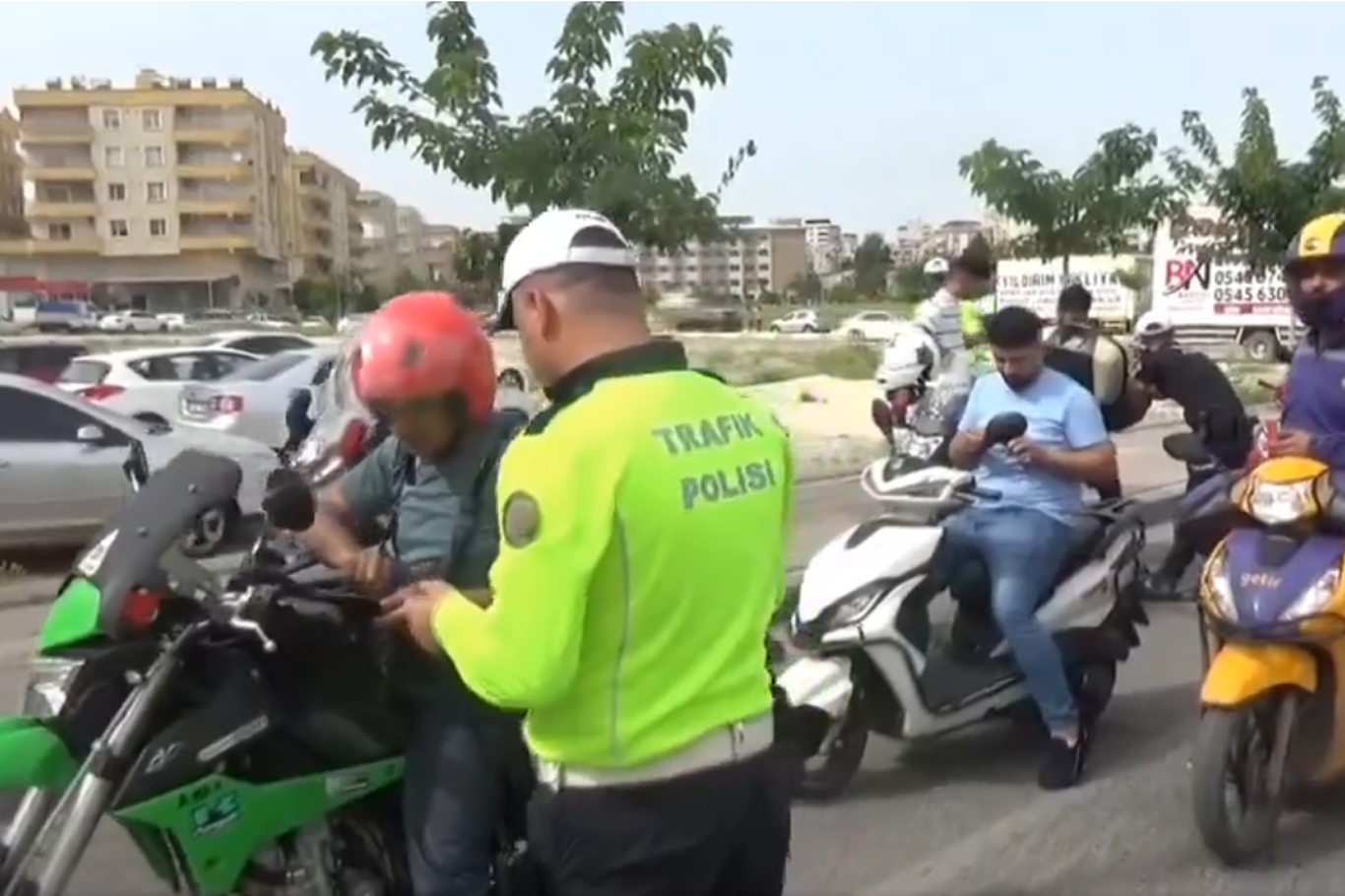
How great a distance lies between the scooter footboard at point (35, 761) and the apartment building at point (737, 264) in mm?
1343

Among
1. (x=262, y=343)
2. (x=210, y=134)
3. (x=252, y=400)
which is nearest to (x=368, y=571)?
(x=252, y=400)

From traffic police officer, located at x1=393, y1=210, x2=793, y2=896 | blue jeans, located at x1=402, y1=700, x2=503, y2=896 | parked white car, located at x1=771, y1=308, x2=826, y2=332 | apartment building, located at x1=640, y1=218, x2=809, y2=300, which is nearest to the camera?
traffic police officer, located at x1=393, y1=210, x2=793, y2=896

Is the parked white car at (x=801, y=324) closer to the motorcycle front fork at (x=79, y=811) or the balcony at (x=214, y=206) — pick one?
the balcony at (x=214, y=206)

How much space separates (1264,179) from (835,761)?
40.7 ft

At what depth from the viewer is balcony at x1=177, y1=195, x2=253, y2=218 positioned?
107 m

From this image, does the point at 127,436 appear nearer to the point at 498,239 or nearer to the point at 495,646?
the point at 498,239

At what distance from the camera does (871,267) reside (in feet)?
299

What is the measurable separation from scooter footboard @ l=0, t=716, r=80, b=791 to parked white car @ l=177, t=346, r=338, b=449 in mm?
13812

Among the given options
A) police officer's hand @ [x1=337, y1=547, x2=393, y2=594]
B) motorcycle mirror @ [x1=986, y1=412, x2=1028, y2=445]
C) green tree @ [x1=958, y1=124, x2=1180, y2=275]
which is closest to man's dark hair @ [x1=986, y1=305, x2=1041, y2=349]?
motorcycle mirror @ [x1=986, y1=412, x2=1028, y2=445]

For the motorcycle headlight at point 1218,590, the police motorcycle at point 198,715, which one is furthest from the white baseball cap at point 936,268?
the police motorcycle at point 198,715

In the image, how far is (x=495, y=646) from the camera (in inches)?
95.6

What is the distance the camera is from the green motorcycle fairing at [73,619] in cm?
297

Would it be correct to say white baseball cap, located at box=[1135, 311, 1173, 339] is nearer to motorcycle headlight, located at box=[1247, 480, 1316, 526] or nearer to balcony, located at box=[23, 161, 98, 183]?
motorcycle headlight, located at box=[1247, 480, 1316, 526]

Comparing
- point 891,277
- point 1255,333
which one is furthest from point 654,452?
point 891,277
